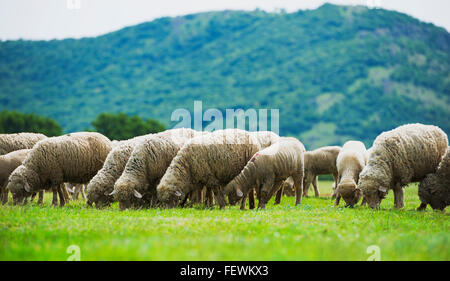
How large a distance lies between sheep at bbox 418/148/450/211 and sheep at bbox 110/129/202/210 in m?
7.81

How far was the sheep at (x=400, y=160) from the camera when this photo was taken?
519 inches

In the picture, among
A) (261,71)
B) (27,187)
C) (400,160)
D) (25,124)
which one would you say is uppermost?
(261,71)

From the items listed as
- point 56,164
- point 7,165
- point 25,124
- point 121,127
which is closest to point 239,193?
point 56,164

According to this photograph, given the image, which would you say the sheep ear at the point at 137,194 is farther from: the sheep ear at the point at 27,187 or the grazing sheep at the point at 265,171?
the sheep ear at the point at 27,187

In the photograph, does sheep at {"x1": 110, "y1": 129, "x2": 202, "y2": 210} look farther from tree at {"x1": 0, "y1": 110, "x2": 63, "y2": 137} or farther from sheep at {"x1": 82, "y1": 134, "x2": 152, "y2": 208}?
tree at {"x1": 0, "y1": 110, "x2": 63, "y2": 137}

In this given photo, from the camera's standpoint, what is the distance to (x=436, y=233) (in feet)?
27.5

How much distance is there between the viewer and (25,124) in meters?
67.6

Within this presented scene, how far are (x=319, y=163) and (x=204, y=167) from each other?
33.8 feet

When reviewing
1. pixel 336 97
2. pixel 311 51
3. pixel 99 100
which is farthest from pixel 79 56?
pixel 336 97

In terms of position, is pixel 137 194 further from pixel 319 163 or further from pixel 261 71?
pixel 261 71

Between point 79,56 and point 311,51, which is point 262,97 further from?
point 79,56

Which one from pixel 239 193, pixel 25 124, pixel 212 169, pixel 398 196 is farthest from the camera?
pixel 25 124

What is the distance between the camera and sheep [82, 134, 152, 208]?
13938mm
